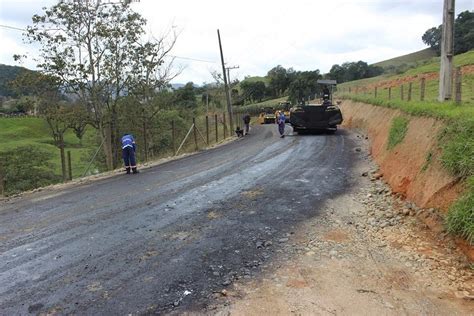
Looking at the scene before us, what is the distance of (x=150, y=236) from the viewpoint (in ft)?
21.6

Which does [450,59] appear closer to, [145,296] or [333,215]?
[333,215]

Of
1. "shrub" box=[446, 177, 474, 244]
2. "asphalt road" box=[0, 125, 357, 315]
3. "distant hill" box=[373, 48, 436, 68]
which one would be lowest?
"asphalt road" box=[0, 125, 357, 315]

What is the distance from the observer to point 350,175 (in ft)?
36.9

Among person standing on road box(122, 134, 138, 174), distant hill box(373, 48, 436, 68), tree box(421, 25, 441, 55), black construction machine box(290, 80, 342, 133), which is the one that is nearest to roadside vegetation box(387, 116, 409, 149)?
person standing on road box(122, 134, 138, 174)

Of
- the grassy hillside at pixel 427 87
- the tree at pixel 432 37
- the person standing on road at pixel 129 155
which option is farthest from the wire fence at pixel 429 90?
the tree at pixel 432 37

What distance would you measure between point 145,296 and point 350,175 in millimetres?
7877

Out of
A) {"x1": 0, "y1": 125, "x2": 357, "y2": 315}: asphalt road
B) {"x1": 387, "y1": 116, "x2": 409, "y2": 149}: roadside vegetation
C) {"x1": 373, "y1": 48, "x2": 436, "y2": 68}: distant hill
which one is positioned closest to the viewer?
{"x1": 0, "y1": 125, "x2": 357, "y2": 315}: asphalt road

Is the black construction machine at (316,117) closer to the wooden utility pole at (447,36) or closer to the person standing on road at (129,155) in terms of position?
the person standing on road at (129,155)

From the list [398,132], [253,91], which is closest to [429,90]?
[398,132]

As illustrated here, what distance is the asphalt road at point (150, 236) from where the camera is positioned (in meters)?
4.64

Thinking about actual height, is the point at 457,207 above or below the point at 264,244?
above

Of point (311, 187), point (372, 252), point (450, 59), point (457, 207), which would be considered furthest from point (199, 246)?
point (450, 59)

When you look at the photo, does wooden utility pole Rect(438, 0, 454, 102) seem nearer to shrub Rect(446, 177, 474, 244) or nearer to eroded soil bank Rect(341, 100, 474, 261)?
eroded soil bank Rect(341, 100, 474, 261)

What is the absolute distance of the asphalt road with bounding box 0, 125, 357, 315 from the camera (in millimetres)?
4641
